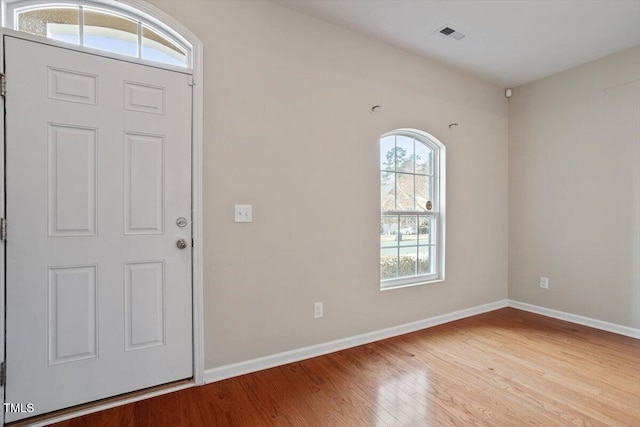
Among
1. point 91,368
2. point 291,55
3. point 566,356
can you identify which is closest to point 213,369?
point 91,368

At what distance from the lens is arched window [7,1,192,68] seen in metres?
1.75

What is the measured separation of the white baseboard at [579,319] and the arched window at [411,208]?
1.35 metres

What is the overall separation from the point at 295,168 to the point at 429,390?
1828mm

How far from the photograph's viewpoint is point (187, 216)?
2.08m

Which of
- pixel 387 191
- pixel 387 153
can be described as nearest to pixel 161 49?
pixel 387 153

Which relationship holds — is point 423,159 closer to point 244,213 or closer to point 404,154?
point 404,154

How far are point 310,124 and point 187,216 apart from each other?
3.91 ft

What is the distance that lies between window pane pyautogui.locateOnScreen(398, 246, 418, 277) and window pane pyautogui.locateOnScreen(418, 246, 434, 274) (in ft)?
0.27

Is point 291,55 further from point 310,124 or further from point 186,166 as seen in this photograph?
point 186,166

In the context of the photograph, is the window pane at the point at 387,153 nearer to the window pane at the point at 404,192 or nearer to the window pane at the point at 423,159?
the window pane at the point at 404,192

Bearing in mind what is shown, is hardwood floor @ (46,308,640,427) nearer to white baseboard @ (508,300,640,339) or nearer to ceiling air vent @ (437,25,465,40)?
white baseboard @ (508,300,640,339)

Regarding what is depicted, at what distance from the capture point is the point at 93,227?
5.98 feet

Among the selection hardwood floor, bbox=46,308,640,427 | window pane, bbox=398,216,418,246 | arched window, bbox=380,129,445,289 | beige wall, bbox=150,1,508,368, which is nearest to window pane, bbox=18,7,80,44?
beige wall, bbox=150,1,508,368

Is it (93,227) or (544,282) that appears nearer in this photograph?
(93,227)
